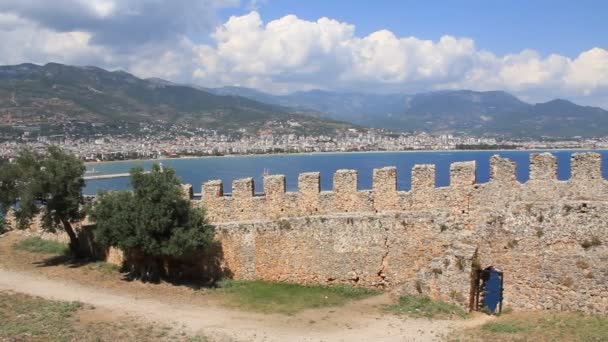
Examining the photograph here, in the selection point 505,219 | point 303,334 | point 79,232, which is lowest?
point 303,334

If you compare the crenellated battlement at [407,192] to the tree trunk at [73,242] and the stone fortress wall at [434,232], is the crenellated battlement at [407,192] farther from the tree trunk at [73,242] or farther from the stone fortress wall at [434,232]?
the tree trunk at [73,242]

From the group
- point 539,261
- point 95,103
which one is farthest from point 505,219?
point 95,103

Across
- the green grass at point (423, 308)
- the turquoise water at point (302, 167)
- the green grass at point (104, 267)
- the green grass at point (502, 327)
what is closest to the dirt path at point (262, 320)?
the green grass at point (423, 308)

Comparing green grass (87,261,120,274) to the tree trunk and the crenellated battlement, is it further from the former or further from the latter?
the crenellated battlement

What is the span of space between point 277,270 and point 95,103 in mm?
194566

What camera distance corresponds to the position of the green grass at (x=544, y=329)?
1273 cm

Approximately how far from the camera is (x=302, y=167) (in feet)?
430

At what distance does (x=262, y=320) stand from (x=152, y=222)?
228 inches

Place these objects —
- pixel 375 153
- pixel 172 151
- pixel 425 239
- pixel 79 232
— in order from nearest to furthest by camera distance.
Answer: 1. pixel 425 239
2. pixel 79 232
3. pixel 172 151
4. pixel 375 153

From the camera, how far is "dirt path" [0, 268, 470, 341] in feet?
46.2

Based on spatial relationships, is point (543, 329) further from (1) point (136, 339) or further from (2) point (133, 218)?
(2) point (133, 218)

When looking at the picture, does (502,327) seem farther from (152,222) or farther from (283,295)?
(152,222)

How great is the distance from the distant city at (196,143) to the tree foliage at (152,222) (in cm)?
11238

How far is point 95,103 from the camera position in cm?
19562
